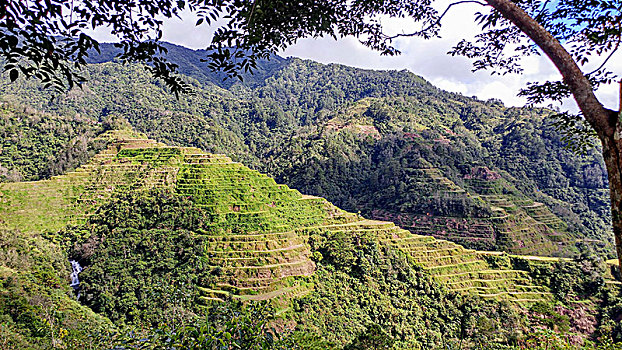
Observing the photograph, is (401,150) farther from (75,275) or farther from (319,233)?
(75,275)

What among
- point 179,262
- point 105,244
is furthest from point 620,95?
point 105,244

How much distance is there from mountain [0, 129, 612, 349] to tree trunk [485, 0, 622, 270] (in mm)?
13459

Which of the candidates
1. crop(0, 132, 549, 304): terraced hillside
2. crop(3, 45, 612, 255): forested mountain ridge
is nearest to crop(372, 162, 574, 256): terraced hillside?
crop(3, 45, 612, 255): forested mountain ridge

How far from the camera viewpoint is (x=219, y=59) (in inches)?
132

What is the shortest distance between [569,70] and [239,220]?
2262cm

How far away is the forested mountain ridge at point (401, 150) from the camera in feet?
136

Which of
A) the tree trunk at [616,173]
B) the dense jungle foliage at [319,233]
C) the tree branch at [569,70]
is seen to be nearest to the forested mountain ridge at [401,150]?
the dense jungle foliage at [319,233]

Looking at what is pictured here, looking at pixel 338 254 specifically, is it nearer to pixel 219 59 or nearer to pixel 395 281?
pixel 395 281

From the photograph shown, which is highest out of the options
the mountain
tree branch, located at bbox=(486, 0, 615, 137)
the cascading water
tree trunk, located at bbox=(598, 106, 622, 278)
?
tree branch, located at bbox=(486, 0, 615, 137)

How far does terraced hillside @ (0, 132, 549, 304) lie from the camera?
819 inches

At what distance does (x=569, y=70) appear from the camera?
279 centimetres

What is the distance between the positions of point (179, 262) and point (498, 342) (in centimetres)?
1993

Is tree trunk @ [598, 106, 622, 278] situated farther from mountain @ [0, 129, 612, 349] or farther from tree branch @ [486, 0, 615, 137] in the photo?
mountain @ [0, 129, 612, 349]

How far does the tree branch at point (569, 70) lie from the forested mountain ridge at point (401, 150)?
3754 centimetres
